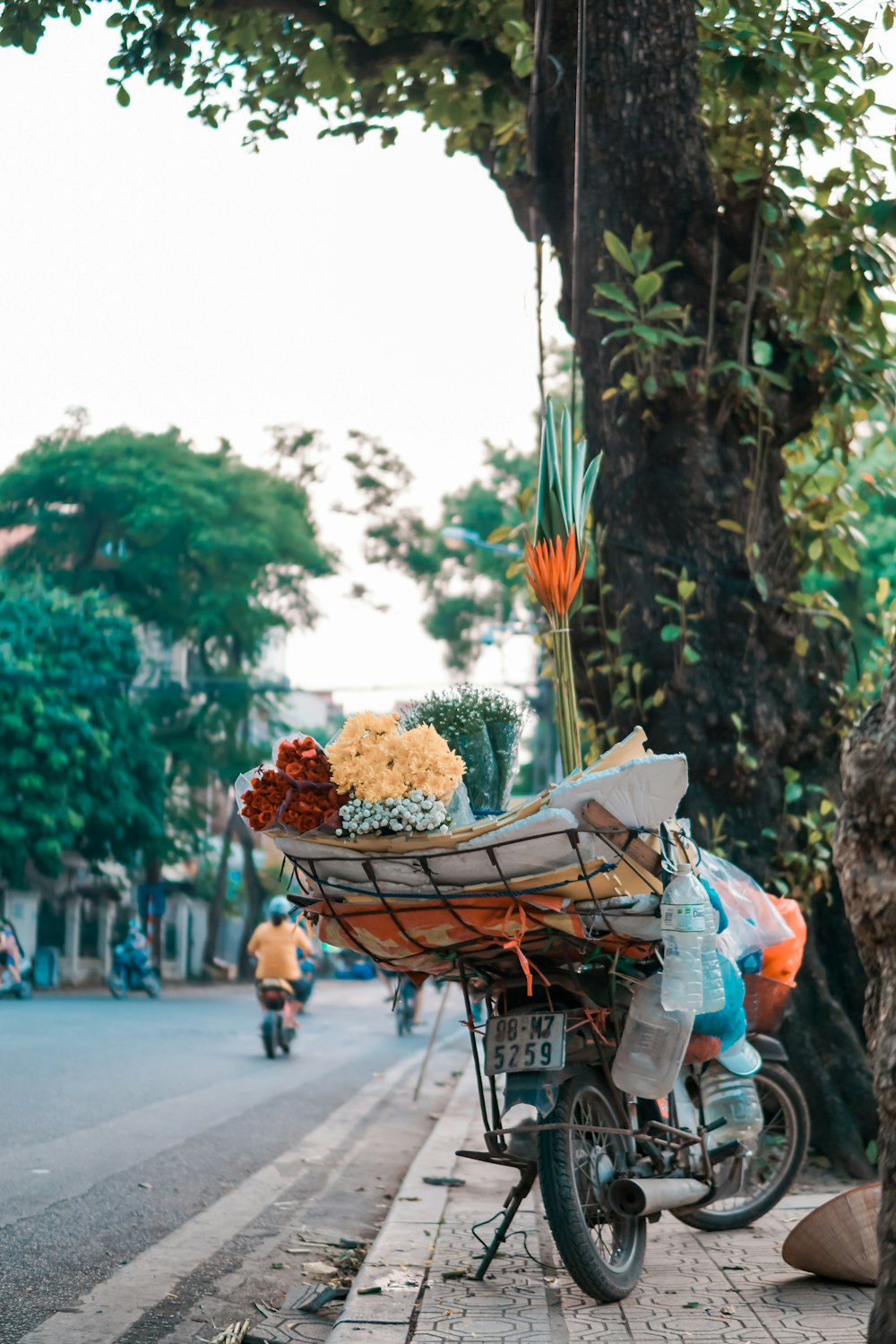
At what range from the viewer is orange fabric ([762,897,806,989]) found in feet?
19.7

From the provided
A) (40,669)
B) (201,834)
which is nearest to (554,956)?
Answer: (40,669)

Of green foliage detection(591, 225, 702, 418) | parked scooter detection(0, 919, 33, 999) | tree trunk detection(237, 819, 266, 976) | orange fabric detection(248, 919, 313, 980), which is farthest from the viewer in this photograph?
tree trunk detection(237, 819, 266, 976)

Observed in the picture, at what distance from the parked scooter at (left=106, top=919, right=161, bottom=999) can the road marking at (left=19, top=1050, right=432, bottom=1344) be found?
22.3 m

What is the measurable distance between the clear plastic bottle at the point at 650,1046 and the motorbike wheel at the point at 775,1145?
1468mm

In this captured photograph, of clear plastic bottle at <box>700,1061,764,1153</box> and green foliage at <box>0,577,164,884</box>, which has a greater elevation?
green foliage at <box>0,577,164,884</box>

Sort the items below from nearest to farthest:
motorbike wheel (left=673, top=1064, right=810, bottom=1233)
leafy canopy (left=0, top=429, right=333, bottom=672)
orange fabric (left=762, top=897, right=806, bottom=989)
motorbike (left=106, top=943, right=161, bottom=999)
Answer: orange fabric (left=762, top=897, right=806, bottom=989) < motorbike wheel (left=673, top=1064, right=810, bottom=1233) < motorbike (left=106, top=943, right=161, bottom=999) < leafy canopy (left=0, top=429, right=333, bottom=672)

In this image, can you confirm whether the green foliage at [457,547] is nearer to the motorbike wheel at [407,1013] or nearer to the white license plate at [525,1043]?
the motorbike wheel at [407,1013]

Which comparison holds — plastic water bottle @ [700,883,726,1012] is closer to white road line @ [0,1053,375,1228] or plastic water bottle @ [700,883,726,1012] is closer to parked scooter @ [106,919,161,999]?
white road line @ [0,1053,375,1228]

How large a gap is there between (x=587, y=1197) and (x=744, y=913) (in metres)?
1.33

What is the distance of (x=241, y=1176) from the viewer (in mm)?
7777

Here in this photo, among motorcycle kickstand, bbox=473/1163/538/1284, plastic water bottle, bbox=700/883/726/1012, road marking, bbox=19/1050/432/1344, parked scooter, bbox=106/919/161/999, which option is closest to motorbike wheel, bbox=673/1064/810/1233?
motorcycle kickstand, bbox=473/1163/538/1284

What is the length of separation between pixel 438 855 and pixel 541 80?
17.2 ft

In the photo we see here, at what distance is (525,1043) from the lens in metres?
4.80

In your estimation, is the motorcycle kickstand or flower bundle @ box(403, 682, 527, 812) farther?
the motorcycle kickstand
